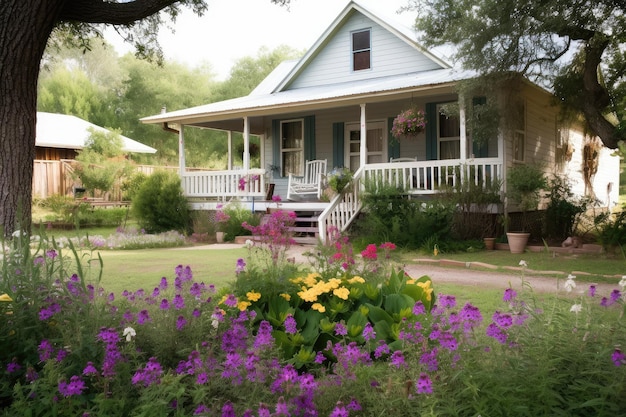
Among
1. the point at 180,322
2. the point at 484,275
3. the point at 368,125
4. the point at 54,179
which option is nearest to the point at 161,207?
the point at 368,125

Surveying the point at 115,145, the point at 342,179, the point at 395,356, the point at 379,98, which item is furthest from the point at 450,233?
the point at 115,145

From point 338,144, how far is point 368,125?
1.05 m

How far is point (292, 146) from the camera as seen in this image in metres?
17.1

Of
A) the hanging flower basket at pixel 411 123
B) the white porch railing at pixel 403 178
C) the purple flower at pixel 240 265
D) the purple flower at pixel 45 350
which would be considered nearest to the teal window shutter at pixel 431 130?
the white porch railing at pixel 403 178

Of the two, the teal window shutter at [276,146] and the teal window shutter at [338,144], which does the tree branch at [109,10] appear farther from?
the teal window shutter at [276,146]

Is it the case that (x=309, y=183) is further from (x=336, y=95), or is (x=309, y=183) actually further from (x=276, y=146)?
(x=276, y=146)

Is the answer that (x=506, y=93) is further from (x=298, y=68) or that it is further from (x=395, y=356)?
(x=395, y=356)

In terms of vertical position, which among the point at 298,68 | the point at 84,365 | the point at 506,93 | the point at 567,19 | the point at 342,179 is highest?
the point at 298,68

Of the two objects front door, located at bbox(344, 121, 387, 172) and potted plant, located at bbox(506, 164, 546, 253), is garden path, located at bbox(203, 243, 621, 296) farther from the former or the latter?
front door, located at bbox(344, 121, 387, 172)

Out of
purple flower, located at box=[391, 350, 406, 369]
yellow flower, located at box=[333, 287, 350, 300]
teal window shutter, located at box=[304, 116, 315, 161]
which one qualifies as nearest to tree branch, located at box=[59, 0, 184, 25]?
yellow flower, located at box=[333, 287, 350, 300]

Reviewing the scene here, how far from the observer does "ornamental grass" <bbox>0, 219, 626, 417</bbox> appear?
214 cm

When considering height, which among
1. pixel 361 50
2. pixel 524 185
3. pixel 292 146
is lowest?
pixel 524 185

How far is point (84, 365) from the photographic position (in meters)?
2.60

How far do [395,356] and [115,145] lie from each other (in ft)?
78.2
